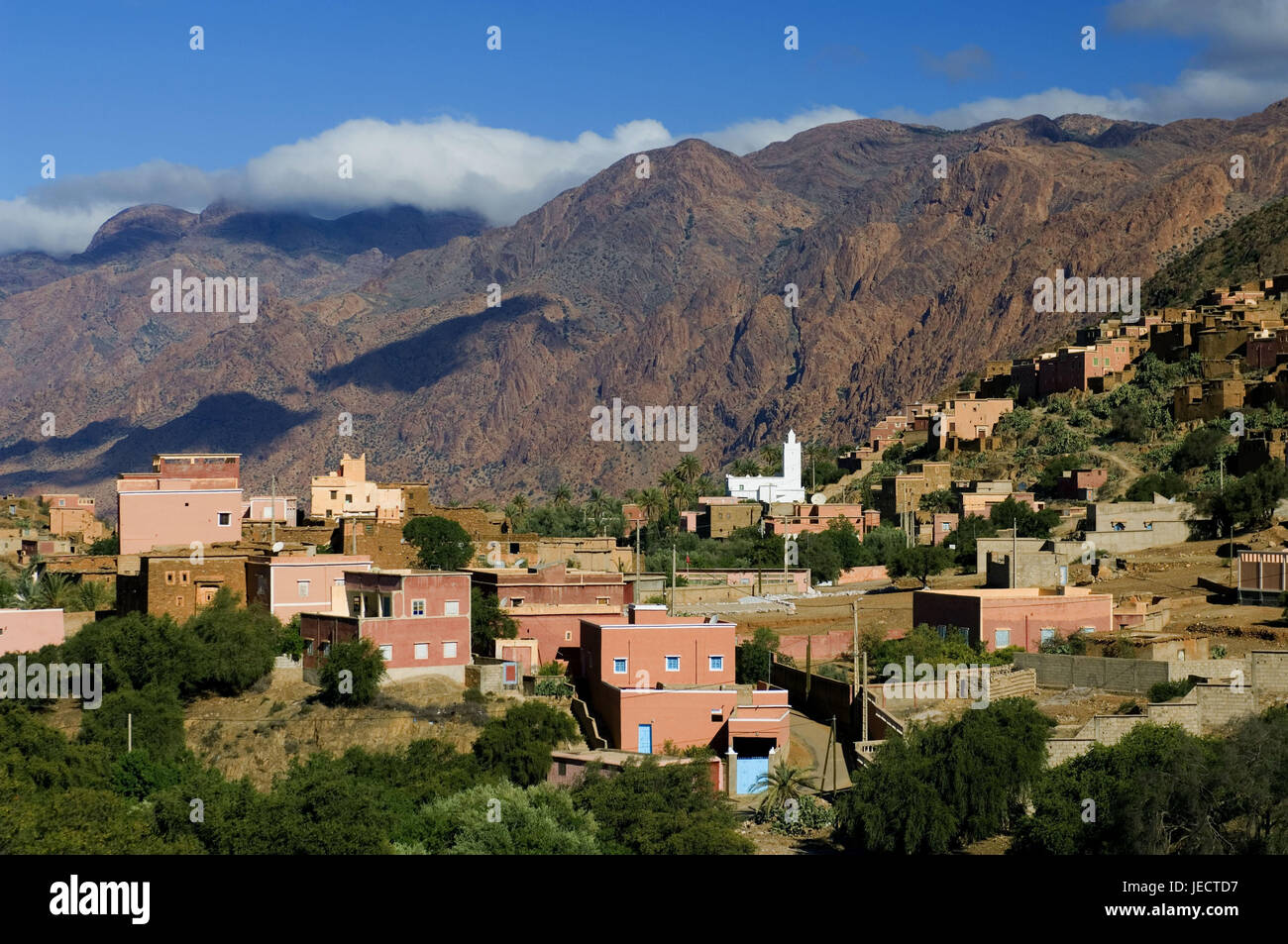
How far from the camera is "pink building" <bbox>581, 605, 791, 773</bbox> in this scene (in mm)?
34469

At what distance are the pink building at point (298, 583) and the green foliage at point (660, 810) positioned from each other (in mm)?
11691

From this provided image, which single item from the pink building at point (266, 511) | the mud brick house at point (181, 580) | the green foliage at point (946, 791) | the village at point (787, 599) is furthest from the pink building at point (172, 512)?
Result: the green foliage at point (946, 791)

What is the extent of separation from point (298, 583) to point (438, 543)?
11.9 m

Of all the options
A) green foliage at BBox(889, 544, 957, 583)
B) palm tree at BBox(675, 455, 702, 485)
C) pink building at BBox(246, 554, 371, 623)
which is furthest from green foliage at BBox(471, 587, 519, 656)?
palm tree at BBox(675, 455, 702, 485)

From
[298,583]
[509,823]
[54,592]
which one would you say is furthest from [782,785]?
[54,592]

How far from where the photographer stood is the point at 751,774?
33062mm

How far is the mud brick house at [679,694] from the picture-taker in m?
34.4

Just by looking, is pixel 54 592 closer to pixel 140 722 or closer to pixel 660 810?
pixel 140 722

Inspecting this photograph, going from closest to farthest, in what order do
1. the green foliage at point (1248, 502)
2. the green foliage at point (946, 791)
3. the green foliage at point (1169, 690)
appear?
the green foliage at point (946, 791), the green foliage at point (1169, 690), the green foliage at point (1248, 502)

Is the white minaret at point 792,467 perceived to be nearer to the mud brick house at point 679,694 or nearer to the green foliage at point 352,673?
the mud brick house at point 679,694

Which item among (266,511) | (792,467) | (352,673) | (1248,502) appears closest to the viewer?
(352,673)

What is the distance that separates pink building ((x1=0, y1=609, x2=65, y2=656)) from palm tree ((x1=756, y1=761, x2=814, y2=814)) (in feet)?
60.4

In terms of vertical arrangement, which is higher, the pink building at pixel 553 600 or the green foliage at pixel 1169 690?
the pink building at pixel 553 600

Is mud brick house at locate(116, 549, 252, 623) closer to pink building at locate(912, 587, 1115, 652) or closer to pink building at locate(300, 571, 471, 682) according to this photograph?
pink building at locate(300, 571, 471, 682)
